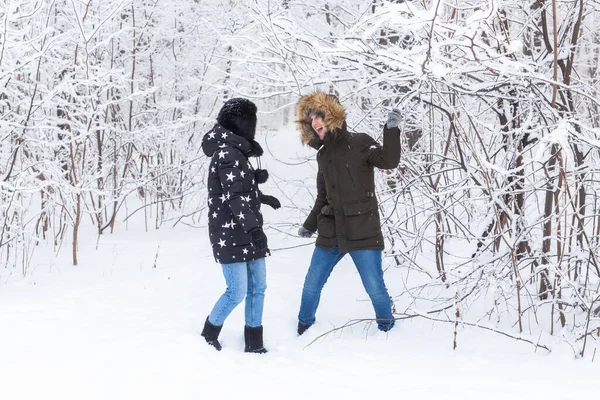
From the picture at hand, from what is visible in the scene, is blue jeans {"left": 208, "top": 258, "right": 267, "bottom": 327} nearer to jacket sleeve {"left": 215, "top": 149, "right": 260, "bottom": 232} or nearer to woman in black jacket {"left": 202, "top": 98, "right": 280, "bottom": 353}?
woman in black jacket {"left": 202, "top": 98, "right": 280, "bottom": 353}

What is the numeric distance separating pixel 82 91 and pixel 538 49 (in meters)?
5.19

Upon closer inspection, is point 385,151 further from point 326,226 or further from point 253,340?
point 253,340

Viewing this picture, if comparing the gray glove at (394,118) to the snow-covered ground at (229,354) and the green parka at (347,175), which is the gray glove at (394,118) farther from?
the snow-covered ground at (229,354)

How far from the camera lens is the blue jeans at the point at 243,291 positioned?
336cm

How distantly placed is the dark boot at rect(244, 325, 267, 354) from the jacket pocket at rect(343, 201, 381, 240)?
839 mm

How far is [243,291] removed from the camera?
133 inches

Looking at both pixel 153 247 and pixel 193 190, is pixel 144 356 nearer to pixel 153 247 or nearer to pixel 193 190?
pixel 153 247

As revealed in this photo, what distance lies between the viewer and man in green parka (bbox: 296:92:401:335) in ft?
11.8

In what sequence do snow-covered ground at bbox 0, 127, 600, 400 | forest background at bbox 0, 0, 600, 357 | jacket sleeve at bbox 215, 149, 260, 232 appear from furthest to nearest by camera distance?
jacket sleeve at bbox 215, 149, 260, 232 → forest background at bbox 0, 0, 600, 357 → snow-covered ground at bbox 0, 127, 600, 400

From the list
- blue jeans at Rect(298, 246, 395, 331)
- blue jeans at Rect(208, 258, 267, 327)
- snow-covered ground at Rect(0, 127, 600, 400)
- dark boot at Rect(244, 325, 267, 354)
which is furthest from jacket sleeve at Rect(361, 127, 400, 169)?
dark boot at Rect(244, 325, 267, 354)

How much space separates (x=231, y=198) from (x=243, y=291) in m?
0.58

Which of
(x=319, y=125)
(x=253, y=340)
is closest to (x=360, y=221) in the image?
(x=319, y=125)

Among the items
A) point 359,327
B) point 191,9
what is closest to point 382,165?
point 359,327

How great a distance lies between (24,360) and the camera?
3076 millimetres
